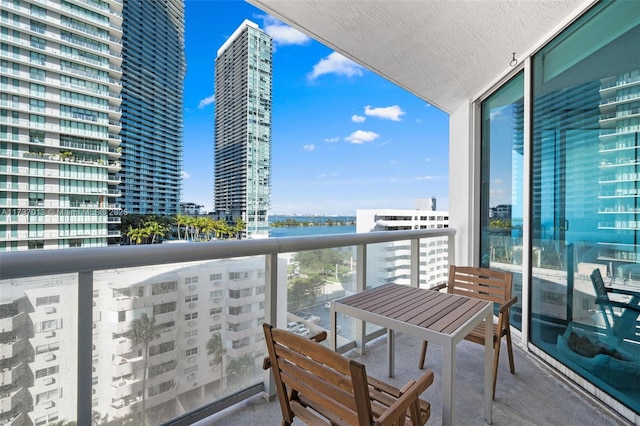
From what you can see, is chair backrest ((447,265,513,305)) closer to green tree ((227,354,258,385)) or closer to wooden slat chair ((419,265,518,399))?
wooden slat chair ((419,265,518,399))

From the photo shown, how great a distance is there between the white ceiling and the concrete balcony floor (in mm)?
2881

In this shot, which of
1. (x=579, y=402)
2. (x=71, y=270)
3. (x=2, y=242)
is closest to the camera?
(x=71, y=270)

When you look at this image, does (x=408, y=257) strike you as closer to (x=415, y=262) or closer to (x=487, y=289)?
(x=415, y=262)

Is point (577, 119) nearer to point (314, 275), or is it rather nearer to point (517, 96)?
point (517, 96)

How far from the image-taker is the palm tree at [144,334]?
60.0 inches

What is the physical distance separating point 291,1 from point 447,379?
273 cm

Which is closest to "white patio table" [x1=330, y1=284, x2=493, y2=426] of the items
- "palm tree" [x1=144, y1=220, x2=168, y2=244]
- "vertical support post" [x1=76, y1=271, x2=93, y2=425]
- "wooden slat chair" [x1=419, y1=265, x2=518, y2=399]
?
"wooden slat chair" [x1=419, y1=265, x2=518, y2=399]

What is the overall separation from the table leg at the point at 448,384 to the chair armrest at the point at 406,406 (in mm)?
208

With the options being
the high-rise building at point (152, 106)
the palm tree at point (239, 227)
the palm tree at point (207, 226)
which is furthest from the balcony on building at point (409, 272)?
the palm tree at point (239, 227)

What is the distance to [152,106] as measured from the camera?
8.22m

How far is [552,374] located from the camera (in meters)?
2.33

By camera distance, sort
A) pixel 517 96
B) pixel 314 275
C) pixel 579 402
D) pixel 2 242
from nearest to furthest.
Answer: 1. pixel 579 402
2. pixel 314 275
3. pixel 517 96
4. pixel 2 242

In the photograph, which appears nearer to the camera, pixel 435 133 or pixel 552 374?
pixel 552 374

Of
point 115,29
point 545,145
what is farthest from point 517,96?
point 115,29
